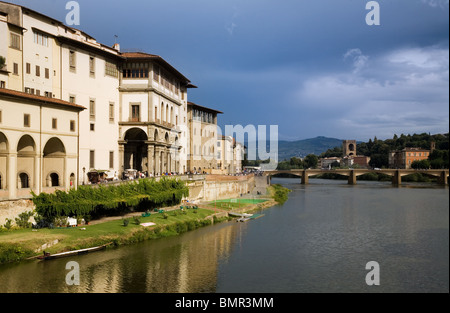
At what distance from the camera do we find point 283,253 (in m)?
33.4

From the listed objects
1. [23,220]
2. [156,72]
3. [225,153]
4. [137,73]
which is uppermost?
[156,72]

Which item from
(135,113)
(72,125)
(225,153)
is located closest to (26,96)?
(72,125)

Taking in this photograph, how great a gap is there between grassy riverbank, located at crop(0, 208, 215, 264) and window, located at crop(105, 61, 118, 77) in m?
19.6

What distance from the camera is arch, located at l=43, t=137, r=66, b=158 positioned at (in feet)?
123

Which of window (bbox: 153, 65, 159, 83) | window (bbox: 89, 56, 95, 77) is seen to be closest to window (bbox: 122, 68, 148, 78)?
window (bbox: 153, 65, 159, 83)

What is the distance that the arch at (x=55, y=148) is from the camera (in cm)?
3759

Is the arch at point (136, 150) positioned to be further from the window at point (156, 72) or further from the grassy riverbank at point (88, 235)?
the grassy riverbank at point (88, 235)

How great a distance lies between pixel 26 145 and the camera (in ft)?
115

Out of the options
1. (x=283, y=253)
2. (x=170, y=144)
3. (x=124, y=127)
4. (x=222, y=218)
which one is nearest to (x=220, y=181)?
(x=170, y=144)

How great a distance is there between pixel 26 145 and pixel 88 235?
10085 millimetres

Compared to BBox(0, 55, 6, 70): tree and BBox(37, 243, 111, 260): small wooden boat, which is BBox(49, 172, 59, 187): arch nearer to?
BBox(37, 243, 111, 260): small wooden boat

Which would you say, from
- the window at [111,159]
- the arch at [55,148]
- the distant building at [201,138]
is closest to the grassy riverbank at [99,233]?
the arch at [55,148]

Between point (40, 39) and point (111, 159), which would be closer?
point (40, 39)

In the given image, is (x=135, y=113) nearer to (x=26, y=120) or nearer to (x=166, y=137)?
(x=166, y=137)
